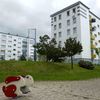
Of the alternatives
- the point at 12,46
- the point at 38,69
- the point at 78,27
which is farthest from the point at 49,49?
the point at 12,46

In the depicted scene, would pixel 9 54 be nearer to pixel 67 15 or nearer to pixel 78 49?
pixel 67 15

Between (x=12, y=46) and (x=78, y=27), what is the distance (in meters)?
58.8

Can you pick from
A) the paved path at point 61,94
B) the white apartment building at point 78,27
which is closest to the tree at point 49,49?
the paved path at point 61,94

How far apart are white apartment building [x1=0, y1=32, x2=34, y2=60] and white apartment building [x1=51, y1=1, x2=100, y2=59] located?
1639 inches

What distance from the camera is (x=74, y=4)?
197ft

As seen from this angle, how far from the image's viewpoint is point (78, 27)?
5862 cm

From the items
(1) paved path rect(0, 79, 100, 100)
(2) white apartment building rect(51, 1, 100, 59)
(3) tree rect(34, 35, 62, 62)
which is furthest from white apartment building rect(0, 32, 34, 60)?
(1) paved path rect(0, 79, 100, 100)

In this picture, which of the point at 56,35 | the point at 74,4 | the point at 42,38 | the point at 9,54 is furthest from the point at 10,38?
the point at 42,38

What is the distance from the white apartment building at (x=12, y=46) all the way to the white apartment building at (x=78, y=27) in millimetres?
41630

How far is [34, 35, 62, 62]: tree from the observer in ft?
113

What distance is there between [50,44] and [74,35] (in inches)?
968

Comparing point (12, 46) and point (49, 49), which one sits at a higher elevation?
point (12, 46)

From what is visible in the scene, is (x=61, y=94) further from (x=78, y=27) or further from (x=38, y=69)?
(x=78, y=27)

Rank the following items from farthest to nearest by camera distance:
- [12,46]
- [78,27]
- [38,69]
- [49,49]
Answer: [12,46], [78,27], [49,49], [38,69]
